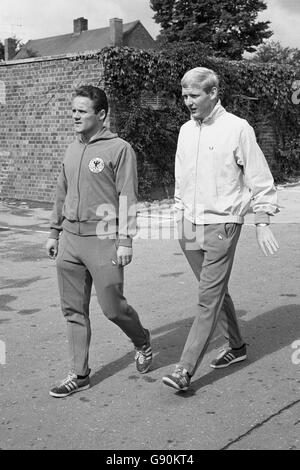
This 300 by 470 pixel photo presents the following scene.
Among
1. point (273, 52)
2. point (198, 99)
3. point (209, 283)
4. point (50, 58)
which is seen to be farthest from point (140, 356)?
point (273, 52)

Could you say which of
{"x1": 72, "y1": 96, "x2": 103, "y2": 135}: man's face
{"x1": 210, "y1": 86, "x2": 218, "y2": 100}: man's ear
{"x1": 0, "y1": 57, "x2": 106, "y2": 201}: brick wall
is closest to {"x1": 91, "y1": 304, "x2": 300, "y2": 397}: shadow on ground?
{"x1": 72, "y1": 96, "x2": 103, "y2": 135}: man's face

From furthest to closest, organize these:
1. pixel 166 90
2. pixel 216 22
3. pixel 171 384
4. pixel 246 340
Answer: pixel 216 22 < pixel 166 90 < pixel 246 340 < pixel 171 384

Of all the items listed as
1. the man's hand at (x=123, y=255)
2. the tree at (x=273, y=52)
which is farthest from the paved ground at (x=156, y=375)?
the tree at (x=273, y=52)

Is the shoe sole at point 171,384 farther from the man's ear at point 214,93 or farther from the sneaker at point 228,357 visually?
the man's ear at point 214,93

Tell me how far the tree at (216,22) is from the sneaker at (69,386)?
47.9 m

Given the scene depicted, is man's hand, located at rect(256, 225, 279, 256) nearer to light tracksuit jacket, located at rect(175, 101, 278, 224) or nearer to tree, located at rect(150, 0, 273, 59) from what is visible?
light tracksuit jacket, located at rect(175, 101, 278, 224)

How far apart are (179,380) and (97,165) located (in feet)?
4.45

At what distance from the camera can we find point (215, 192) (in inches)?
159

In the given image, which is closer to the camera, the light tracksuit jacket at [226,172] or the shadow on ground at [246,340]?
the light tracksuit jacket at [226,172]

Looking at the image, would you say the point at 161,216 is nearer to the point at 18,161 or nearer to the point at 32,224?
the point at 32,224

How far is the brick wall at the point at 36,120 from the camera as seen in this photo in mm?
13484

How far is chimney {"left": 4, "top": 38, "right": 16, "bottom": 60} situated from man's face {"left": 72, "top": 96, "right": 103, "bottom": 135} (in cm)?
5843

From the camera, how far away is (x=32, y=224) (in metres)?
11.5

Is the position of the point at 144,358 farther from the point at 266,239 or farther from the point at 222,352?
the point at 266,239
